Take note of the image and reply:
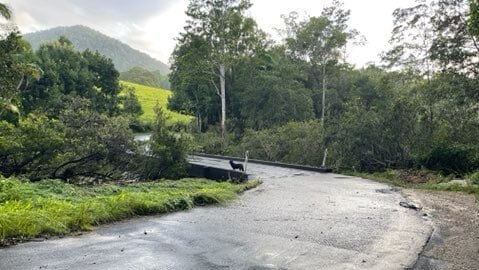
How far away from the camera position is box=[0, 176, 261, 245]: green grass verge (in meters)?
6.51

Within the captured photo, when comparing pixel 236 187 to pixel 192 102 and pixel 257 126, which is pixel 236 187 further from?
pixel 192 102

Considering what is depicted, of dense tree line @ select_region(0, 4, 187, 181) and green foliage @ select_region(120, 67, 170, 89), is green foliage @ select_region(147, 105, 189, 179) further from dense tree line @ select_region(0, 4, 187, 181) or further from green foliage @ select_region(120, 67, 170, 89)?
green foliage @ select_region(120, 67, 170, 89)

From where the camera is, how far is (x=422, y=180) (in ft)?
55.2

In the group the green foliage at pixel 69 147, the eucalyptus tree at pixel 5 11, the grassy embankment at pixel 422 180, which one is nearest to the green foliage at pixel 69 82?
the green foliage at pixel 69 147

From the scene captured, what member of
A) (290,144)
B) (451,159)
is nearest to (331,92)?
(290,144)

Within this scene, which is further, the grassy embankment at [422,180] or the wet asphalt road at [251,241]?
the grassy embankment at [422,180]

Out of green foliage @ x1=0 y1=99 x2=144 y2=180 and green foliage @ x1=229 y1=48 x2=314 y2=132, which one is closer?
green foliage @ x1=0 y1=99 x2=144 y2=180

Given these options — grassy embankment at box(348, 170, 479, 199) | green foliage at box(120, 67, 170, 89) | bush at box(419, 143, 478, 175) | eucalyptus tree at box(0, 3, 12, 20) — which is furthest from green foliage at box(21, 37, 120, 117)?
green foliage at box(120, 67, 170, 89)

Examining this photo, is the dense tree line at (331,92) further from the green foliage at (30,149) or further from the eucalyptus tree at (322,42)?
the green foliage at (30,149)

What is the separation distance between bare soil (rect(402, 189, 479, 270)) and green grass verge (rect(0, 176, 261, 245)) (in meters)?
5.52

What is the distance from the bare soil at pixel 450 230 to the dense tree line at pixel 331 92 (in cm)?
500

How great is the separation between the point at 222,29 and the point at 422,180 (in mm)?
23546

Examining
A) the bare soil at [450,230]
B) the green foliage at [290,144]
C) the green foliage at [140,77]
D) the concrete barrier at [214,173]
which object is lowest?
the concrete barrier at [214,173]

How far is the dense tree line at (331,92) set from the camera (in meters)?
18.0
